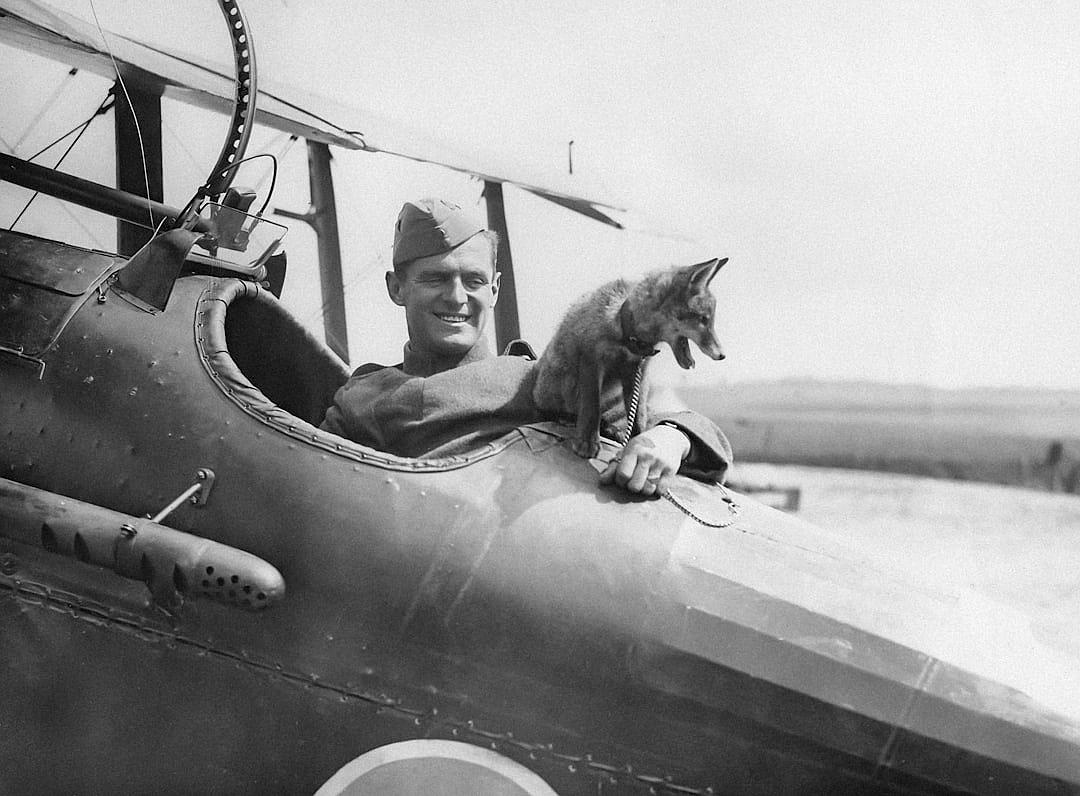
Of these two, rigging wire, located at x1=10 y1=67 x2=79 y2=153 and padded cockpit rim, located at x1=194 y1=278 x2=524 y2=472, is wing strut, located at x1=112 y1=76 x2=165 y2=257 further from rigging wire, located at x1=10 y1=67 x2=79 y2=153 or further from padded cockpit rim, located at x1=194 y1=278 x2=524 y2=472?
padded cockpit rim, located at x1=194 y1=278 x2=524 y2=472

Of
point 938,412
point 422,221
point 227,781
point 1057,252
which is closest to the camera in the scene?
point 227,781

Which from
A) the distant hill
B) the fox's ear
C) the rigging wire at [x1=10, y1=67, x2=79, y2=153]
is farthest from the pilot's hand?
the rigging wire at [x1=10, y1=67, x2=79, y2=153]

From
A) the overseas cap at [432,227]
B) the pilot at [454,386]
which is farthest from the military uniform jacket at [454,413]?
Answer: the overseas cap at [432,227]

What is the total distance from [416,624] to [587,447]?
19.2 inches

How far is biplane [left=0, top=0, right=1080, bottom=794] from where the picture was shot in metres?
1.53

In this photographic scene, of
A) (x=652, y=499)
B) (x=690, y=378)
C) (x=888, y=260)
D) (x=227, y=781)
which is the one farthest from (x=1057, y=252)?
(x=227, y=781)

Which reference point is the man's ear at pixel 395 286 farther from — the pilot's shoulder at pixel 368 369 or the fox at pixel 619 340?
the fox at pixel 619 340

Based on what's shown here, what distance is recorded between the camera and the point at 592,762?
1.60m

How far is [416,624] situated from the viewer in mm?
1641

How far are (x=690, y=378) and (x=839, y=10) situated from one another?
4.20 ft

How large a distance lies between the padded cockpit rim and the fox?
0.18 m

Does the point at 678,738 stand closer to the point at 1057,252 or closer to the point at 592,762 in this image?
the point at 592,762

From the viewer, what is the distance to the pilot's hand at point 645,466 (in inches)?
68.6

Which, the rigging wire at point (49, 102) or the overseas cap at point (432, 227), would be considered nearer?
the overseas cap at point (432, 227)
